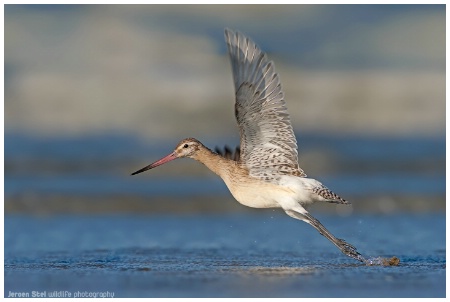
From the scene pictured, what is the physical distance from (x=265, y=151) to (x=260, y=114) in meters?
0.40

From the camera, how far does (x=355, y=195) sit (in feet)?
47.9

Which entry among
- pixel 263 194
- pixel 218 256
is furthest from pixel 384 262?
pixel 218 256

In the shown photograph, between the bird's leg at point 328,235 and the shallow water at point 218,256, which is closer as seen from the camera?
the shallow water at point 218,256

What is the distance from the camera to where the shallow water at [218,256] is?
7.93 m

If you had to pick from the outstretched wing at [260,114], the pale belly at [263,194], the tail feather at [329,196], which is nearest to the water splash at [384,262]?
the tail feather at [329,196]

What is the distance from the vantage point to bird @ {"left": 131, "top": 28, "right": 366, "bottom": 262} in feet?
29.9

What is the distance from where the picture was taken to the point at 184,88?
27.6 metres

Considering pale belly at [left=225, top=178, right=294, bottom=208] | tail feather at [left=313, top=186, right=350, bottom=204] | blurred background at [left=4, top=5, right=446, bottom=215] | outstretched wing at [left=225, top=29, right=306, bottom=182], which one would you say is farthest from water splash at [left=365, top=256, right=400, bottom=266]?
blurred background at [left=4, top=5, right=446, bottom=215]

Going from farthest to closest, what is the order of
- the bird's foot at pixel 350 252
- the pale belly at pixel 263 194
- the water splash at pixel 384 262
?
1. the pale belly at pixel 263 194
2. the bird's foot at pixel 350 252
3. the water splash at pixel 384 262

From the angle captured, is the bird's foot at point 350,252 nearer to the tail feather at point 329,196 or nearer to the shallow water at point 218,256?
the shallow water at point 218,256

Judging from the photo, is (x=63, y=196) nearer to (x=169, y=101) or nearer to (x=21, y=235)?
(x=21, y=235)

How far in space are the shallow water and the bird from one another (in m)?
0.55

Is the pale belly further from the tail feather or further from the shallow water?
the shallow water
